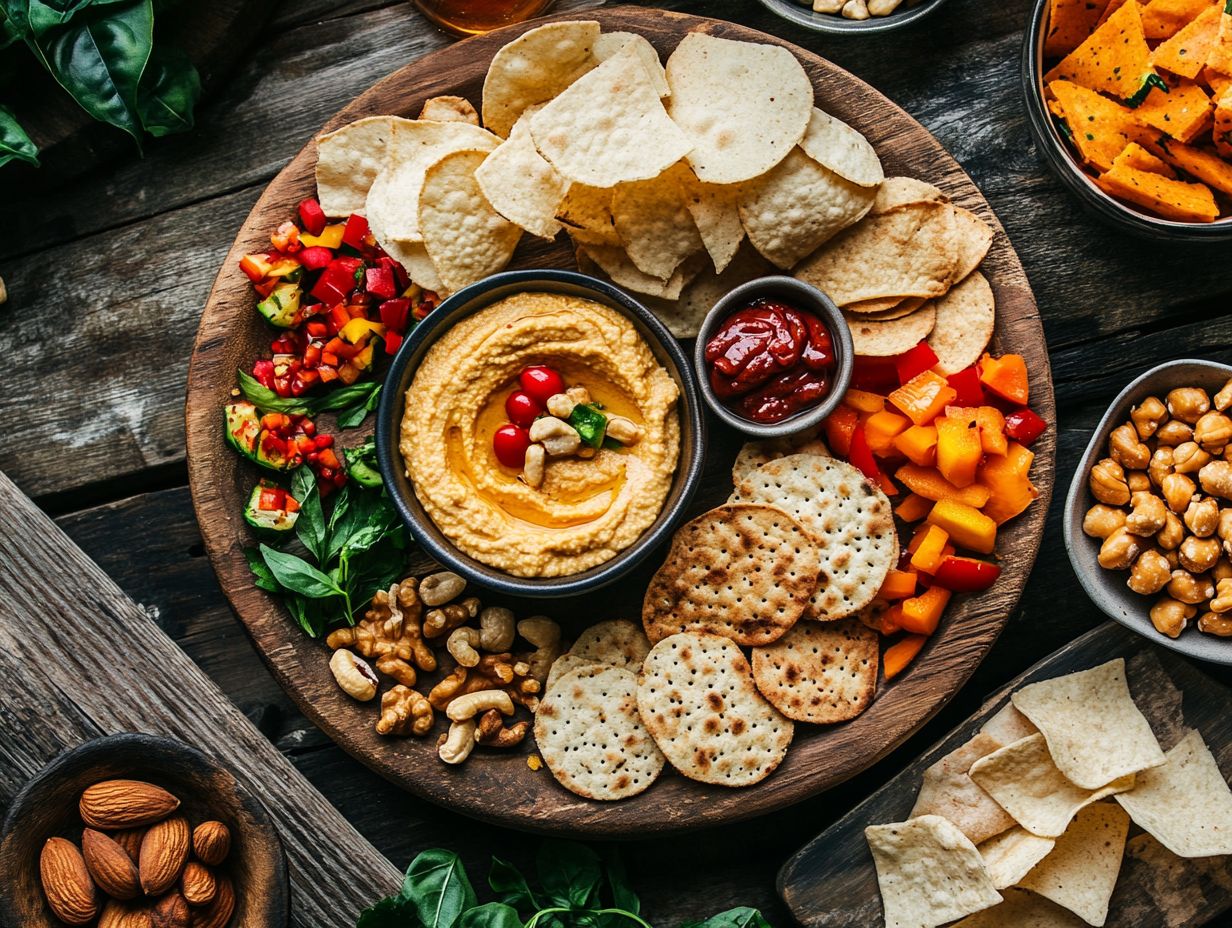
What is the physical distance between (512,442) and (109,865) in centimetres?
138

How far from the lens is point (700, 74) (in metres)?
2.74

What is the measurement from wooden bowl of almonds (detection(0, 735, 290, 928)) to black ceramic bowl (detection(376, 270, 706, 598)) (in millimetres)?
764

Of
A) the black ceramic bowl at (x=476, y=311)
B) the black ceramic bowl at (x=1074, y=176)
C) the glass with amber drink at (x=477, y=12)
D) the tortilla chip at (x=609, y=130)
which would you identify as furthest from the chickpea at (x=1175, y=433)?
the glass with amber drink at (x=477, y=12)

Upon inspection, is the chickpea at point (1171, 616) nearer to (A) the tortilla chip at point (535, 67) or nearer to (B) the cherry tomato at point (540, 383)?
(B) the cherry tomato at point (540, 383)

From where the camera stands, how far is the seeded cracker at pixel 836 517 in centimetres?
275

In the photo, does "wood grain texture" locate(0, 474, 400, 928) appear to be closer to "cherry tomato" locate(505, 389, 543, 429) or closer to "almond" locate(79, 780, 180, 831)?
"almond" locate(79, 780, 180, 831)

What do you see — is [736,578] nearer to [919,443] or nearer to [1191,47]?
[919,443]

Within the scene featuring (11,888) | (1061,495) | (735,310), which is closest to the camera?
(11,888)

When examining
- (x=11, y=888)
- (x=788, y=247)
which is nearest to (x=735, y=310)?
(x=788, y=247)

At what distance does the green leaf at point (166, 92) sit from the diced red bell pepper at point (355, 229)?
626 mm

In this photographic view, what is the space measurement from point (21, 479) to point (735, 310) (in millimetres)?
2385

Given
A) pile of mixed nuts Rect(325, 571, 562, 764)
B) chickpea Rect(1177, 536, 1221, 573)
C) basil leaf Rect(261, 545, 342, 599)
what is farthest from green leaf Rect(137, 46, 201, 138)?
chickpea Rect(1177, 536, 1221, 573)

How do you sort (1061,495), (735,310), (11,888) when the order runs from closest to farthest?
(11,888), (735,310), (1061,495)

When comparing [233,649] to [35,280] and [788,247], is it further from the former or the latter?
[788,247]
